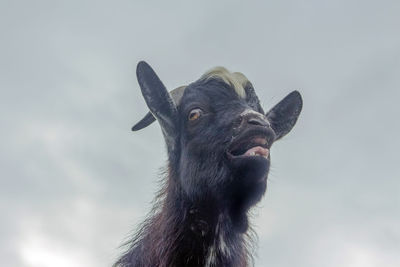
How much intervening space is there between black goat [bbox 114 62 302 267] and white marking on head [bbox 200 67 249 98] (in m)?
0.02

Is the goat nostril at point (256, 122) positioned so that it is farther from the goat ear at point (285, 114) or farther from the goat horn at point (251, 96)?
the goat ear at point (285, 114)

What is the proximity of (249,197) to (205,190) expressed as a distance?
1.71ft

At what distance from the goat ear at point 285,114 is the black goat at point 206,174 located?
0.67 metres

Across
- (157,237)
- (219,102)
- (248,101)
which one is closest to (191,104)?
(219,102)

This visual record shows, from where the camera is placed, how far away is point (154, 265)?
19.7 ft

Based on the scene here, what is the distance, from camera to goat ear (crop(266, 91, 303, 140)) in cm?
752

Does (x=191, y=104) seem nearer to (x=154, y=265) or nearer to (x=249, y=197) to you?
(x=249, y=197)

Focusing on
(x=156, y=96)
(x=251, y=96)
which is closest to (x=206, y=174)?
(x=156, y=96)

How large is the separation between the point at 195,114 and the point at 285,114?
→ 173 centimetres

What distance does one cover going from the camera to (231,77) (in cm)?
703

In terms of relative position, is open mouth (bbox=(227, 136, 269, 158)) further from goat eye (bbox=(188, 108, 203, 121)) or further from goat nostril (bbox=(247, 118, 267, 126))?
goat eye (bbox=(188, 108, 203, 121))

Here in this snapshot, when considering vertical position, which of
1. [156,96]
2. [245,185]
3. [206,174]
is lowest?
[245,185]

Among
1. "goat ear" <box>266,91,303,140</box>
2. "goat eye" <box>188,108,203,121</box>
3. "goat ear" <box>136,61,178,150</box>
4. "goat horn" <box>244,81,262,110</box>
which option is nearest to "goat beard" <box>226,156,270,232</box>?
"goat eye" <box>188,108,203,121</box>

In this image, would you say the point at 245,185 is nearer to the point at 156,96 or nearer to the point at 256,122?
the point at 256,122
